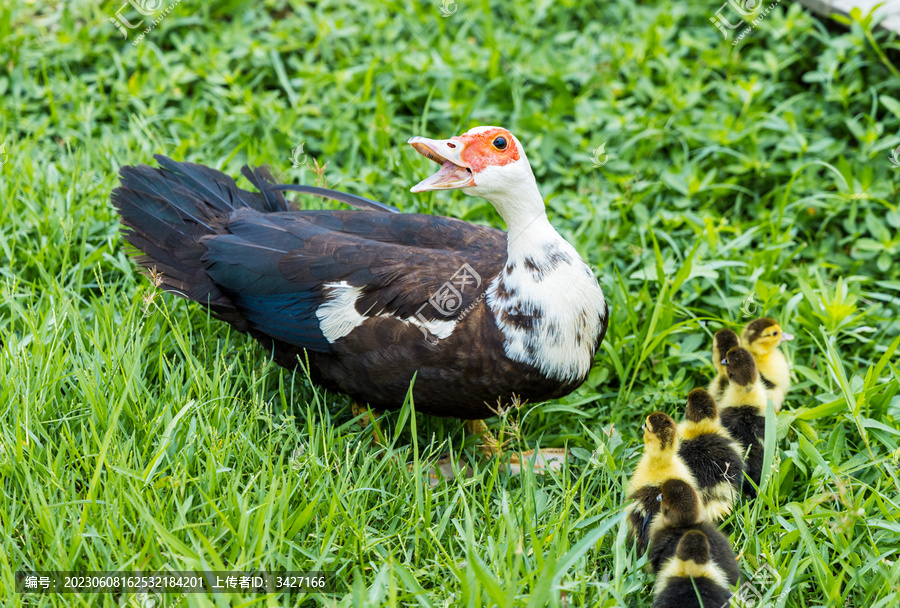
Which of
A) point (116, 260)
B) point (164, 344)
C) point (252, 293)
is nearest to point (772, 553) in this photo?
point (252, 293)

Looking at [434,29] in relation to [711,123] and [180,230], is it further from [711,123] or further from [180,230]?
[180,230]

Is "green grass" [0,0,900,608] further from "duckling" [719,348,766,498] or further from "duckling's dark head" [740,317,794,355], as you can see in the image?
"duckling's dark head" [740,317,794,355]

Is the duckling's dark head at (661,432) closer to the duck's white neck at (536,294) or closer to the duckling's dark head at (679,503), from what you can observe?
the duckling's dark head at (679,503)

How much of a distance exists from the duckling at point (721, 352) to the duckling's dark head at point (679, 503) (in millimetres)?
733

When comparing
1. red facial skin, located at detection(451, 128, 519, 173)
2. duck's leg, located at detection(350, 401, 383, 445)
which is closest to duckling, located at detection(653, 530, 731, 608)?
duck's leg, located at detection(350, 401, 383, 445)

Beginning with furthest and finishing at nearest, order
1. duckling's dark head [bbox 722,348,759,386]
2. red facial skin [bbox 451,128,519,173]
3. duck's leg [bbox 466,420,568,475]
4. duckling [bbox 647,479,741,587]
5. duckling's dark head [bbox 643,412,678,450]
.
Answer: duck's leg [bbox 466,420,568,475]
duckling's dark head [bbox 722,348,759,386]
red facial skin [bbox 451,128,519,173]
duckling's dark head [bbox 643,412,678,450]
duckling [bbox 647,479,741,587]

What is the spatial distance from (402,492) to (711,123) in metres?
2.99

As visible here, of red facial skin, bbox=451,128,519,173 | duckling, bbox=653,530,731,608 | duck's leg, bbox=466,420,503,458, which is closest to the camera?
duckling, bbox=653,530,731,608

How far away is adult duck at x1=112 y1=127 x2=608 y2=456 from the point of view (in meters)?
2.98

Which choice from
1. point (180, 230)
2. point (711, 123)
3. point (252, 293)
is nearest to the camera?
point (252, 293)

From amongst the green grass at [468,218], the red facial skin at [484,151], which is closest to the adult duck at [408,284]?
the red facial skin at [484,151]

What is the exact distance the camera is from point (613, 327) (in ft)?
12.2

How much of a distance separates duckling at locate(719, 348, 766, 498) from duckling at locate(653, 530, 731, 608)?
70 cm

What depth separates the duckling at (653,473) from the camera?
109 inches
